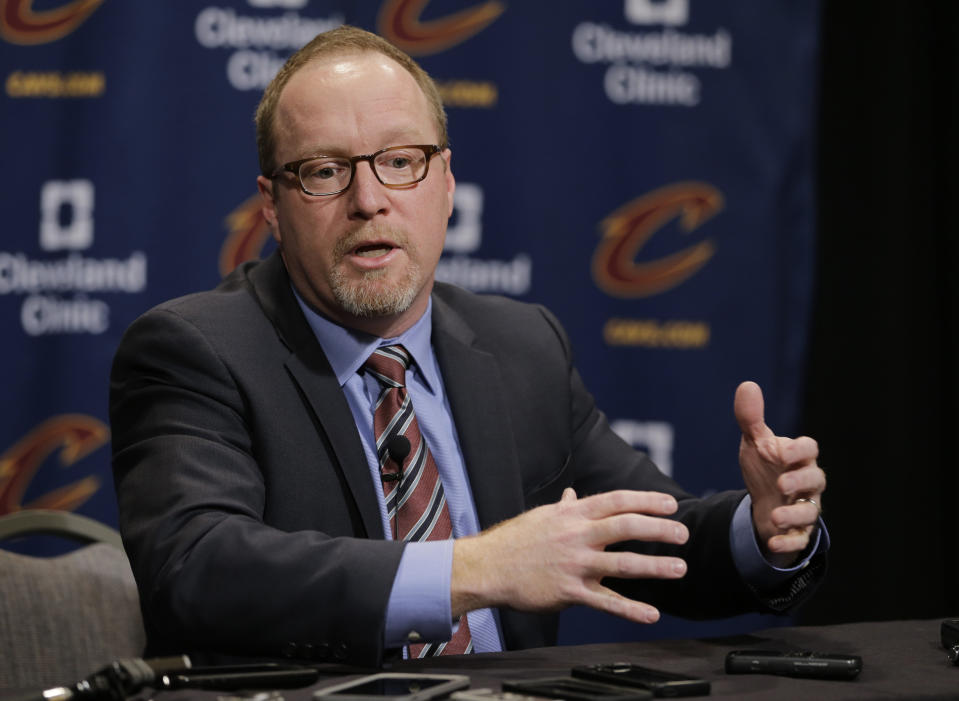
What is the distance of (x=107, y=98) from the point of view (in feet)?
13.0

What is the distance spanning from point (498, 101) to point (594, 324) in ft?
2.87

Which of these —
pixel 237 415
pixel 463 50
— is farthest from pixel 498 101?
pixel 237 415

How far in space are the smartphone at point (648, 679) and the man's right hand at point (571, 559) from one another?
0.10 m

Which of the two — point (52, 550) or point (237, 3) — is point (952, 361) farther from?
point (52, 550)

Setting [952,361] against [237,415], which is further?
[952,361]

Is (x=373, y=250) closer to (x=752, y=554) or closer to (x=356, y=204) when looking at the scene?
(x=356, y=204)

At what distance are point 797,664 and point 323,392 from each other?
1053 mm

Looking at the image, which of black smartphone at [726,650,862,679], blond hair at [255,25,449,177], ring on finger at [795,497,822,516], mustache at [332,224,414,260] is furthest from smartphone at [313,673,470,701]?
blond hair at [255,25,449,177]

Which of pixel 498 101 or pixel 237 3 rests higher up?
pixel 237 3

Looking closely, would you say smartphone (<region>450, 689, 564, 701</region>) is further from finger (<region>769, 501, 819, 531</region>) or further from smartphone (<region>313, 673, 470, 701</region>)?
finger (<region>769, 501, 819, 531</region>)

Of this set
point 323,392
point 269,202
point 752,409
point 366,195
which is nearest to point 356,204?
point 366,195

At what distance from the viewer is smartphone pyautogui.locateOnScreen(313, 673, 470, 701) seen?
1473mm

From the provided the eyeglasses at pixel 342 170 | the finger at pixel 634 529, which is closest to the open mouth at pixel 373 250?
the eyeglasses at pixel 342 170

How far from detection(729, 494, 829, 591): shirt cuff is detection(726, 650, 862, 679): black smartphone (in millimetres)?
431
